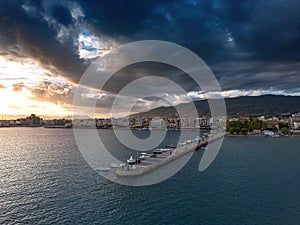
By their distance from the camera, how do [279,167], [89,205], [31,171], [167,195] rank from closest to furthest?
1. [89,205]
2. [167,195]
3. [31,171]
4. [279,167]

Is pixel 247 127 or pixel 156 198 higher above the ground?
pixel 247 127

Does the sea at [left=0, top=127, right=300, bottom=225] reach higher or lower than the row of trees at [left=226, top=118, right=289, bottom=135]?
lower

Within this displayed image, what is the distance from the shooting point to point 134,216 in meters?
19.1

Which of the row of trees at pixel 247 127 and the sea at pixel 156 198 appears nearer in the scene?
the sea at pixel 156 198

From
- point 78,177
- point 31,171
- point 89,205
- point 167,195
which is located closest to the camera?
point 89,205

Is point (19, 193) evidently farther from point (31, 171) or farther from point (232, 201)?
point (232, 201)

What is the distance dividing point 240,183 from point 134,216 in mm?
15697

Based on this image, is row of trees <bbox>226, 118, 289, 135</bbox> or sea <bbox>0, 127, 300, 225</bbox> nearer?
sea <bbox>0, 127, 300, 225</bbox>

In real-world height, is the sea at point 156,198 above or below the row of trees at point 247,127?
below

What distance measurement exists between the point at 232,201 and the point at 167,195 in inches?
248

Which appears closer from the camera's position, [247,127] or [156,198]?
[156,198]

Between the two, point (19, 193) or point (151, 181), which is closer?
point (19, 193)

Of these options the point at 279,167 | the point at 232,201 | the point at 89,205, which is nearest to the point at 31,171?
the point at 89,205

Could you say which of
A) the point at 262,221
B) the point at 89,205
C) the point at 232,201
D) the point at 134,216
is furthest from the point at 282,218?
the point at 89,205
